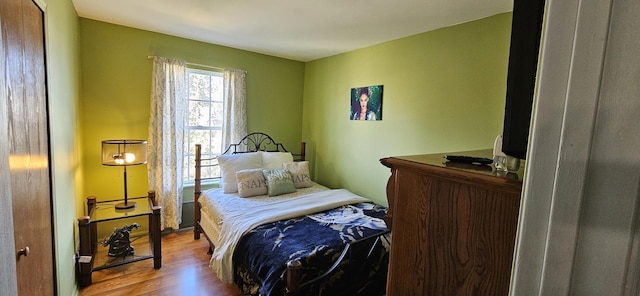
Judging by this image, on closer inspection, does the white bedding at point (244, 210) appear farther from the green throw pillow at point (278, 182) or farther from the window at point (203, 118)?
the window at point (203, 118)

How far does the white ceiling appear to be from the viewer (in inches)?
90.4

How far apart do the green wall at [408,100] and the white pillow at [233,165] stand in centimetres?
110

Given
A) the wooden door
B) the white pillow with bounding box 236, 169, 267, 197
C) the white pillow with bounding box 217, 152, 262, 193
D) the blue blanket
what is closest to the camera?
the wooden door

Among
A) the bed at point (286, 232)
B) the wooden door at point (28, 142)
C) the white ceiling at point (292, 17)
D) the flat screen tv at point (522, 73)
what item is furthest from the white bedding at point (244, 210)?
the flat screen tv at point (522, 73)

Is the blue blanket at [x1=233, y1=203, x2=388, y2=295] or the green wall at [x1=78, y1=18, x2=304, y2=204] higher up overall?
the green wall at [x1=78, y1=18, x2=304, y2=204]

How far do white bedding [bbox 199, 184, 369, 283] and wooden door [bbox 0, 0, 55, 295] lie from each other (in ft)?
3.52

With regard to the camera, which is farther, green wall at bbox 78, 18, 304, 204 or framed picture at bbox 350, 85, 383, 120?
framed picture at bbox 350, 85, 383, 120

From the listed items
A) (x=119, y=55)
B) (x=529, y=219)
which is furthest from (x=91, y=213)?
(x=529, y=219)

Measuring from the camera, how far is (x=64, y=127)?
6.71 ft

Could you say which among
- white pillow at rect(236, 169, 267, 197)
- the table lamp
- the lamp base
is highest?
the table lamp

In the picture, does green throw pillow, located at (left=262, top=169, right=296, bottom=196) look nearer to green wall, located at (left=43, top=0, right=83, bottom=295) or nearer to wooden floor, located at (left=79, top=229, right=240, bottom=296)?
wooden floor, located at (left=79, top=229, right=240, bottom=296)

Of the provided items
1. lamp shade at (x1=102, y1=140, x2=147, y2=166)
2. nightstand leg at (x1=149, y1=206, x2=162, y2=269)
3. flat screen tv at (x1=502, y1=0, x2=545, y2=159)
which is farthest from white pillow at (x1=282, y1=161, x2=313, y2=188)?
flat screen tv at (x1=502, y1=0, x2=545, y2=159)

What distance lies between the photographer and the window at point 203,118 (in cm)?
363

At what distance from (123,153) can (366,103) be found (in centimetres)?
264
